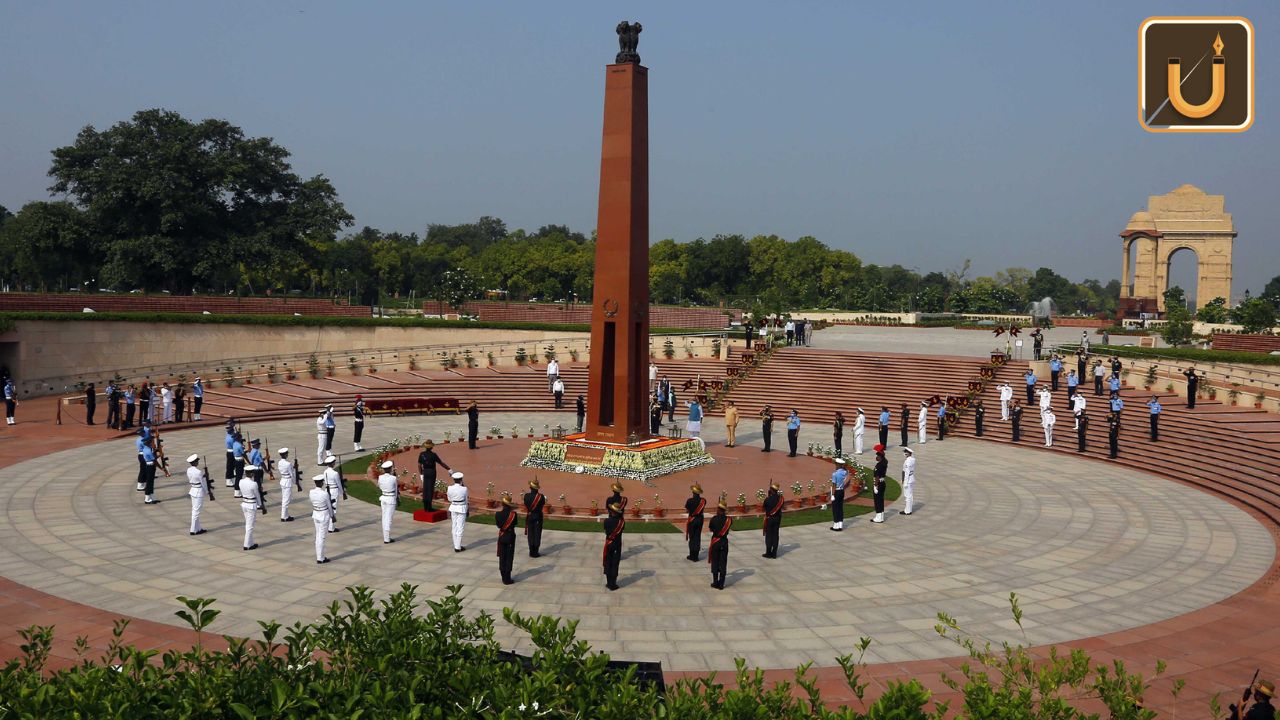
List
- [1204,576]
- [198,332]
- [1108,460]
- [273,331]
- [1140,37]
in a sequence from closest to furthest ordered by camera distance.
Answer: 1. [1204,576]
2. [1140,37]
3. [1108,460]
4. [198,332]
5. [273,331]

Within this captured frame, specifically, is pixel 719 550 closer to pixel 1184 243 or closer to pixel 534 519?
pixel 534 519

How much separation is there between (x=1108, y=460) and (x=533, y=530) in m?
17.2

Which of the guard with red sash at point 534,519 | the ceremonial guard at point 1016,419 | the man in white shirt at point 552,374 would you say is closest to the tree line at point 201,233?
the man in white shirt at point 552,374

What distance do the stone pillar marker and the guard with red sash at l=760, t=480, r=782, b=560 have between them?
7.26 metres

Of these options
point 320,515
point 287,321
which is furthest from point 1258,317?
point 287,321

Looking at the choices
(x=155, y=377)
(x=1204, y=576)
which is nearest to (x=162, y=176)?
(x=155, y=377)

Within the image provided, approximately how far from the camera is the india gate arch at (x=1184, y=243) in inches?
3290

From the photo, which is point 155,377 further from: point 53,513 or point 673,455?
point 673,455

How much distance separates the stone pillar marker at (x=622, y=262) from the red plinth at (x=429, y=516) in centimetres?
555

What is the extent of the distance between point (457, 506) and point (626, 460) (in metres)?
6.41

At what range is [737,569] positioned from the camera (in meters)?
13.9

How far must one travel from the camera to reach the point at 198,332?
41.4 meters

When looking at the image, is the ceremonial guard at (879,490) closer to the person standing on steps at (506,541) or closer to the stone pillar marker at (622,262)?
the stone pillar marker at (622,262)

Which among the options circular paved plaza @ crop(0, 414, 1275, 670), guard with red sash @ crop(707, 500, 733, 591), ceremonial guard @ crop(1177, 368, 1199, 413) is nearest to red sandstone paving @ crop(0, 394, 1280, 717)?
circular paved plaza @ crop(0, 414, 1275, 670)
